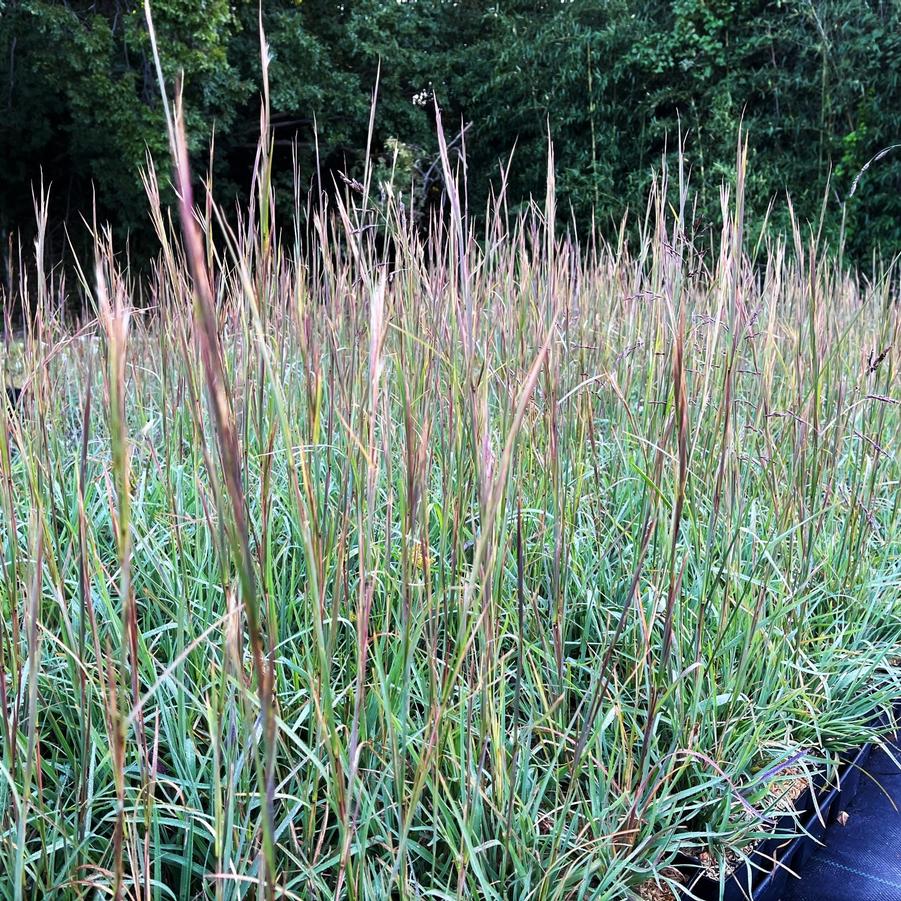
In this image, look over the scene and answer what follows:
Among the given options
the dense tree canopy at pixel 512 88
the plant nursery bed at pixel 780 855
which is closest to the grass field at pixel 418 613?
the plant nursery bed at pixel 780 855

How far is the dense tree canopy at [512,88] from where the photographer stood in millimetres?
7699

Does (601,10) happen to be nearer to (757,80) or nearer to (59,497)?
(757,80)

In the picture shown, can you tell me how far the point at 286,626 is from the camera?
127 centimetres

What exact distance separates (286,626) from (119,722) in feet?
2.39

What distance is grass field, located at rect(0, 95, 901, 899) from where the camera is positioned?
0.83 meters

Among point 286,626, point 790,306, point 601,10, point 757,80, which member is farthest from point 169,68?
point 286,626

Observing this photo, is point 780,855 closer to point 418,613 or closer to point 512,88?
point 418,613

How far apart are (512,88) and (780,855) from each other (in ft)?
33.5

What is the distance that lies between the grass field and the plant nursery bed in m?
0.04

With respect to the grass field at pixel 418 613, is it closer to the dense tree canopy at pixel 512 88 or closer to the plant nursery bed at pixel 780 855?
the plant nursery bed at pixel 780 855

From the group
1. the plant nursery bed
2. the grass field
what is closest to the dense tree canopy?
the grass field

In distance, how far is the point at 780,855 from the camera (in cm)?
130

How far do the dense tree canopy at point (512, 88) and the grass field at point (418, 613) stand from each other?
5.59 meters

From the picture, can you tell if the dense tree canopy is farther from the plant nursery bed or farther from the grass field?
the plant nursery bed
